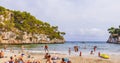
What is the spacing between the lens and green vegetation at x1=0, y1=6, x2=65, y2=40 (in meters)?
138

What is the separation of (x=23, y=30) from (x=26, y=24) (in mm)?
7544

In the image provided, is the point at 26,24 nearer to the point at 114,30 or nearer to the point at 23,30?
the point at 23,30

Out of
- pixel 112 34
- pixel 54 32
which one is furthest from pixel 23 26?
pixel 112 34

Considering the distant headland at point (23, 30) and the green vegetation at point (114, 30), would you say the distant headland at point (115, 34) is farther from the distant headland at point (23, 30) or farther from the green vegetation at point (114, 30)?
the distant headland at point (23, 30)

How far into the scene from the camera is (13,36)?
13800 cm

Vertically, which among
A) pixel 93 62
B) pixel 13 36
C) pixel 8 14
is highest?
pixel 8 14

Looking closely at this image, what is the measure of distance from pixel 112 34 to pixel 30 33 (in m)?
71.9

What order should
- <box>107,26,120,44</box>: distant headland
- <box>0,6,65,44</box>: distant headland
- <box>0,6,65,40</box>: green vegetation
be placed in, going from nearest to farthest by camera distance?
1. <box>0,6,65,44</box>: distant headland
2. <box>0,6,65,40</box>: green vegetation
3. <box>107,26,120,44</box>: distant headland

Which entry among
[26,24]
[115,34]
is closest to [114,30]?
[115,34]

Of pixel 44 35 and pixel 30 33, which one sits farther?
pixel 44 35

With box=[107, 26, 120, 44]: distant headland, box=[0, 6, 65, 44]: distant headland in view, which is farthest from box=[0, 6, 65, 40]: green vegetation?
box=[107, 26, 120, 44]: distant headland

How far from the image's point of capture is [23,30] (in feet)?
476

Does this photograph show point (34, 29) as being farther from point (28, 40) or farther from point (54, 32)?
point (54, 32)

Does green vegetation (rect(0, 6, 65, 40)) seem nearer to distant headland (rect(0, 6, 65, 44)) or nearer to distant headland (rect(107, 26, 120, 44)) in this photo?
distant headland (rect(0, 6, 65, 44))
